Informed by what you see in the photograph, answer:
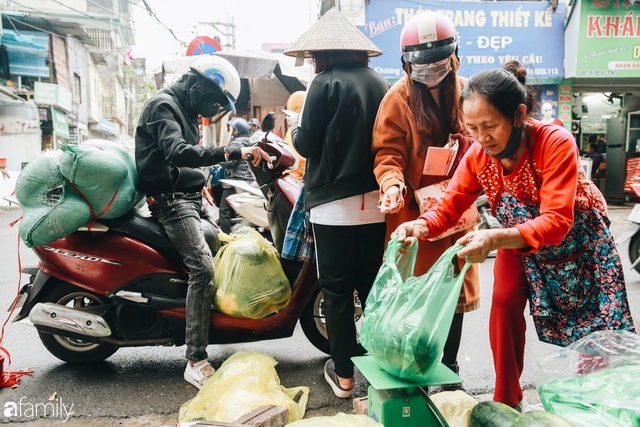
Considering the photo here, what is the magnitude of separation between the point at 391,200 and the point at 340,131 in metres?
0.58

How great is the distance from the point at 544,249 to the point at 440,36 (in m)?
1.06

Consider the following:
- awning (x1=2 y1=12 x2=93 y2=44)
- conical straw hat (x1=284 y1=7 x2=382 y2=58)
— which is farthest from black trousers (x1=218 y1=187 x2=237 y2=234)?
awning (x1=2 y1=12 x2=93 y2=44)

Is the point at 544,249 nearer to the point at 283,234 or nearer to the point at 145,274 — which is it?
the point at 283,234

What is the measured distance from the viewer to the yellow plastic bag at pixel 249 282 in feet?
9.87

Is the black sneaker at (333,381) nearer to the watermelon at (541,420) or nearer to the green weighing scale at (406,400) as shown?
the green weighing scale at (406,400)

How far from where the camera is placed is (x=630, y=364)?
5.83ft

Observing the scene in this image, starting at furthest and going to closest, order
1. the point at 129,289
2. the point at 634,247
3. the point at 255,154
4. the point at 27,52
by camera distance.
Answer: the point at 27,52 < the point at 634,247 < the point at 129,289 < the point at 255,154

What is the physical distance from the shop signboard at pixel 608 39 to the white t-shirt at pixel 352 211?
359 inches

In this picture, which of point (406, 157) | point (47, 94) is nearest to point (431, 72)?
point (406, 157)

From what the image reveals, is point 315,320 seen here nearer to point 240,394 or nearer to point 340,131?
point 240,394

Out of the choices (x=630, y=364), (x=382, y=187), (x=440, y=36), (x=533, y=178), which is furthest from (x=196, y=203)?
(x=630, y=364)

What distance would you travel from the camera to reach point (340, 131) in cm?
260

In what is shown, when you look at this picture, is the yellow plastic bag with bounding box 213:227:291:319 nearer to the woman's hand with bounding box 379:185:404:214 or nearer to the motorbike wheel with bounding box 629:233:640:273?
the woman's hand with bounding box 379:185:404:214

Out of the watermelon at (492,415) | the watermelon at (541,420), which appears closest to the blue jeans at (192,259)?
the watermelon at (492,415)
